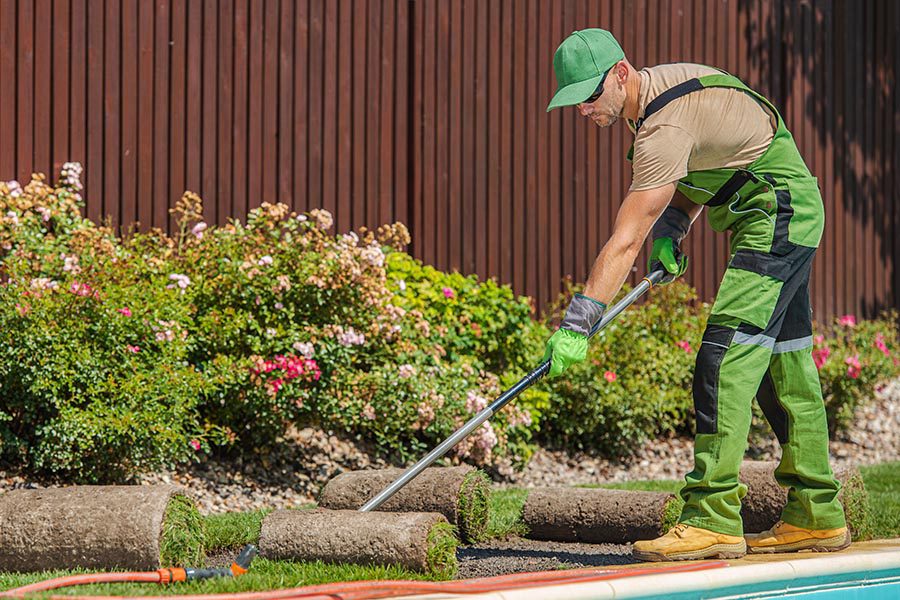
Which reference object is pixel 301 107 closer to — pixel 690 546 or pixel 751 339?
pixel 751 339

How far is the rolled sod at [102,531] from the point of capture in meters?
3.63

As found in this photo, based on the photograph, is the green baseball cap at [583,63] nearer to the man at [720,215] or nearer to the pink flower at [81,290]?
the man at [720,215]

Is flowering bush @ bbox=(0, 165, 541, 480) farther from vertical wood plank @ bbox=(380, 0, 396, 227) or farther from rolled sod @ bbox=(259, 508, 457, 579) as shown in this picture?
rolled sod @ bbox=(259, 508, 457, 579)

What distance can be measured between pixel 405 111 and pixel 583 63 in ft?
13.9

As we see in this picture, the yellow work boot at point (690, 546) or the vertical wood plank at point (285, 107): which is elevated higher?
the vertical wood plank at point (285, 107)

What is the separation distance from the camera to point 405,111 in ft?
26.0

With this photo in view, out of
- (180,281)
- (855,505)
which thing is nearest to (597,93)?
(855,505)

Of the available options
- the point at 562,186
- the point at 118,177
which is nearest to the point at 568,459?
the point at 562,186

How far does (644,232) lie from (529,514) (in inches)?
60.0

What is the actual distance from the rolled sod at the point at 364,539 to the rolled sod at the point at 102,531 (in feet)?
0.90

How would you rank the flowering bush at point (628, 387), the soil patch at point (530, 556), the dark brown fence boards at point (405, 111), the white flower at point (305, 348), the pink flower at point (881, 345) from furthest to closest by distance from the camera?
the pink flower at point (881, 345)
the flowering bush at point (628, 387)
the dark brown fence boards at point (405, 111)
the white flower at point (305, 348)
the soil patch at point (530, 556)

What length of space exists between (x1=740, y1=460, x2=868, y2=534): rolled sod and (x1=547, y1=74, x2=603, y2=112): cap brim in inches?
67.0

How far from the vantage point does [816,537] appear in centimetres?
406

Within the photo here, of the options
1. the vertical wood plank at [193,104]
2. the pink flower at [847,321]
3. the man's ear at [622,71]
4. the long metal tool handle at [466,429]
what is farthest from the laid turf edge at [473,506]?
the pink flower at [847,321]
